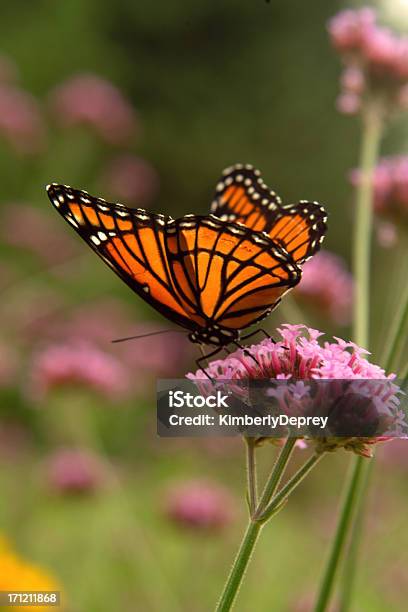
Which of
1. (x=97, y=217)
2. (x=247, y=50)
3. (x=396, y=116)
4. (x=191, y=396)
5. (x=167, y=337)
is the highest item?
(x=247, y=50)

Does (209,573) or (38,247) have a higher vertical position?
(38,247)

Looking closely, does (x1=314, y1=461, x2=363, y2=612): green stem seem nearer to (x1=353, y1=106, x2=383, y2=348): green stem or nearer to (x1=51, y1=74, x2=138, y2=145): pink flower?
(x1=353, y1=106, x2=383, y2=348): green stem

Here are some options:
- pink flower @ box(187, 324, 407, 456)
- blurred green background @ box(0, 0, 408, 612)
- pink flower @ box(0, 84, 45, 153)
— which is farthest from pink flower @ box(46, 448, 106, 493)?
pink flower @ box(0, 84, 45, 153)

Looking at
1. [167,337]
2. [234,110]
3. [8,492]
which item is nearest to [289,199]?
[234,110]

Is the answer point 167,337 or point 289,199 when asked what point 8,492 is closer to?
point 167,337

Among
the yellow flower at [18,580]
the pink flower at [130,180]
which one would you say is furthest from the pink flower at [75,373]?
the pink flower at [130,180]

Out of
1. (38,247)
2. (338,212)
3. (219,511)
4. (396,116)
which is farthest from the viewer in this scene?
(338,212)
